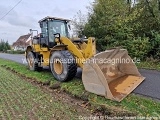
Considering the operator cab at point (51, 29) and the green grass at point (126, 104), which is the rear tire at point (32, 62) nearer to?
the operator cab at point (51, 29)

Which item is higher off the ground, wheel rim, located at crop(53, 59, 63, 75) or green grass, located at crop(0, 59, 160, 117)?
wheel rim, located at crop(53, 59, 63, 75)

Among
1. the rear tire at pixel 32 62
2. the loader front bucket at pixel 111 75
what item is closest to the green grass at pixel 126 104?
the loader front bucket at pixel 111 75

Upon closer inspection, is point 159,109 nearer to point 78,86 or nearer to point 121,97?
A: point 121,97

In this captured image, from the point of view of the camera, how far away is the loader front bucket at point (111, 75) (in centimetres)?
512

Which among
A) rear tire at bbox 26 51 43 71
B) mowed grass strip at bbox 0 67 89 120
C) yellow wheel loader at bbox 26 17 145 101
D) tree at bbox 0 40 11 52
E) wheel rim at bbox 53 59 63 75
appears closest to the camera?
mowed grass strip at bbox 0 67 89 120

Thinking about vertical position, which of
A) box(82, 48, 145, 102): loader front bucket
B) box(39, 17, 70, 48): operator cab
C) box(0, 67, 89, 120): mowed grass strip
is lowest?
box(0, 67, 89, 120): mowed grass strip

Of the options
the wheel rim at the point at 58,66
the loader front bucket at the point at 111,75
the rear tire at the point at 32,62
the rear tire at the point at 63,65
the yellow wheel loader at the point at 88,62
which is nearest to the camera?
the loader front bucket at the point at 111,75

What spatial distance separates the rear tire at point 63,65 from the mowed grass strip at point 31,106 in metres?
0.92

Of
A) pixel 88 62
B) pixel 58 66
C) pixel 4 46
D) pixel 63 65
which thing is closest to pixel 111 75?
pixel 88 62

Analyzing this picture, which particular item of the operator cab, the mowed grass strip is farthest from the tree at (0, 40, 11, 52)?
the mowed grass strip

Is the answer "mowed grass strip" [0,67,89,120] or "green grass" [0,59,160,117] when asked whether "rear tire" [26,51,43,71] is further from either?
"green grass" [0,59,160,117]

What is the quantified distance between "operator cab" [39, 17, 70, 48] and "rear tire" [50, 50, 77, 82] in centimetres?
115

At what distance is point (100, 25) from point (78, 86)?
270 inches

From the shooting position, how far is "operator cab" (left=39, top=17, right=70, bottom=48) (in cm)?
829
